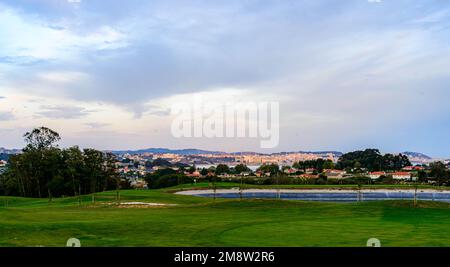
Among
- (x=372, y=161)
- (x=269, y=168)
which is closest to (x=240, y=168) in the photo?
(x=269, y=168)

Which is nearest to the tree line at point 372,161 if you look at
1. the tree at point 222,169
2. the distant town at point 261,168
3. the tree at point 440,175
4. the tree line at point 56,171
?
the distant town at point 261,168

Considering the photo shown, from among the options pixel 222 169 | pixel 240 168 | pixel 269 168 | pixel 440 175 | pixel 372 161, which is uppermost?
pixel 372 161

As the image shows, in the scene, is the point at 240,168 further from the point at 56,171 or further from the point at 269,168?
the point at 56,171

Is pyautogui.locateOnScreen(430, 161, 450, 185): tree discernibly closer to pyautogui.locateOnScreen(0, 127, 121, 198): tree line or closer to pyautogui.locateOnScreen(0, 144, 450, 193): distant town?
pyautogui.locateOnScreen(0, 144, 450, 193): distant town

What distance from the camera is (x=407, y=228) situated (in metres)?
16.3

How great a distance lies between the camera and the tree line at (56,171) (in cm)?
6297

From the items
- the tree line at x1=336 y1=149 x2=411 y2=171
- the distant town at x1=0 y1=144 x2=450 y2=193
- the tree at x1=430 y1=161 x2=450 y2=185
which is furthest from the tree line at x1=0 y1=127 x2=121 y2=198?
the tree line at x1=336 y1=149 x2=411 y2=171

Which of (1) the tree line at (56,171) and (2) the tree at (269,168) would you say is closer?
(1) the tree line at (56,171)

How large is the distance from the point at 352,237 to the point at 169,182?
72.9 meters

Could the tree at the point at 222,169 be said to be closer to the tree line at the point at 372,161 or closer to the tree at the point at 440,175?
the tree line at the point at 372,161

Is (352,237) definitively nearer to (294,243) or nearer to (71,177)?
(294,243)

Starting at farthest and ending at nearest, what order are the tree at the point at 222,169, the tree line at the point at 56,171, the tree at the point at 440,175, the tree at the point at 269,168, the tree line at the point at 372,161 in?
the tree line at the point at 372,161 < the tree at the point at 222,169 < the tree at the point at 269,168 < the tree at the point at 440,175 < the tree line at the point at 56,171

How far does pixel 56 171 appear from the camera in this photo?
6475 centimetres
